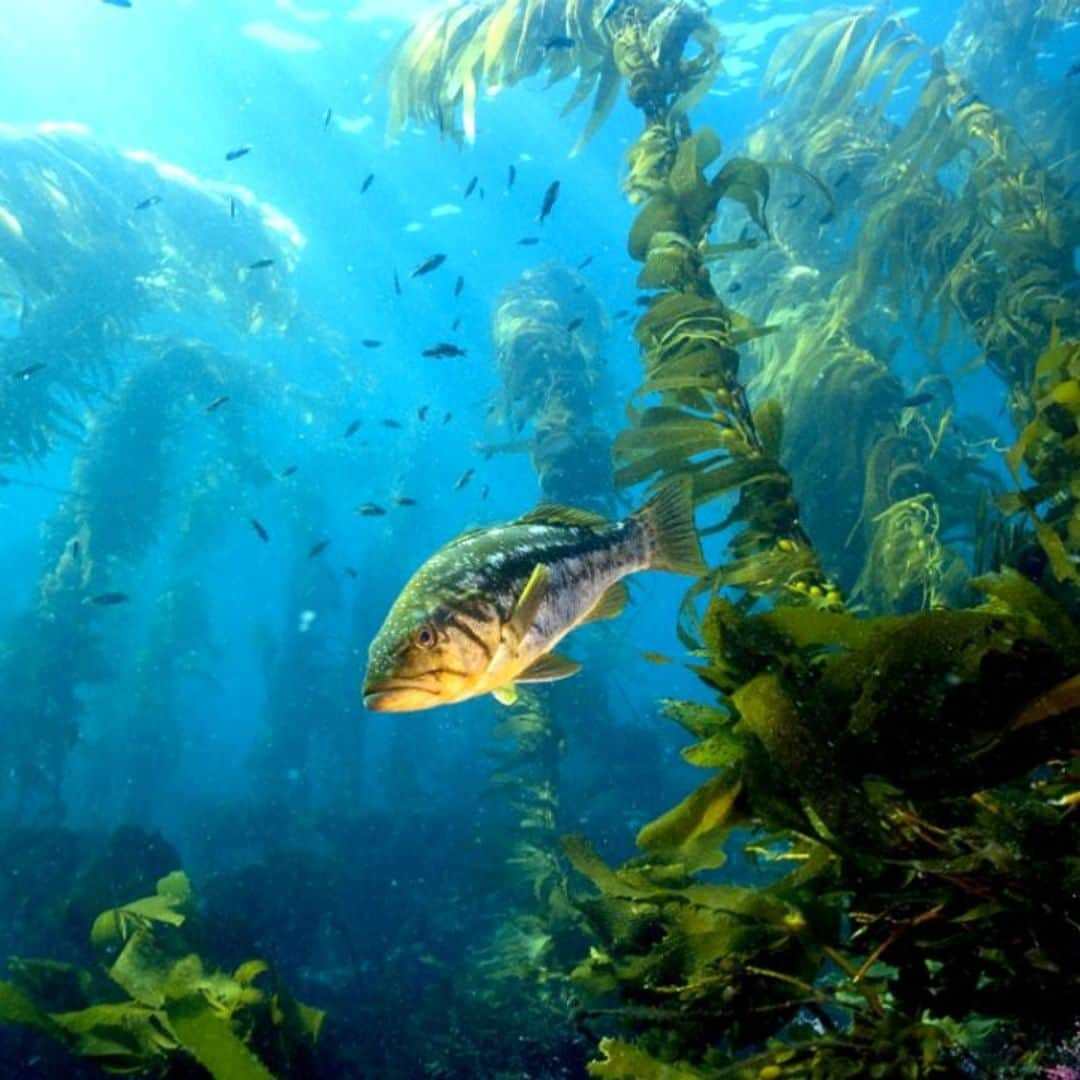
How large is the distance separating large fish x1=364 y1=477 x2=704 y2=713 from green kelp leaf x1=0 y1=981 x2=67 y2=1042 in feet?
10.1

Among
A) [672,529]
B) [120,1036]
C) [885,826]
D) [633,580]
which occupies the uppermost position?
[633,580]

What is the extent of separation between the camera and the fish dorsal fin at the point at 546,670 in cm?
213

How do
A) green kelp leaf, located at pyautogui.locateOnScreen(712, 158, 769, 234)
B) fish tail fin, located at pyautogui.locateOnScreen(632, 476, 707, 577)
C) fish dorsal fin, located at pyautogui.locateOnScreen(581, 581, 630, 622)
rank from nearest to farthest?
1. fish dorsal fin, located at pyautogui.locateOnScreen(581, 581, 630, 622)
2. fish tail fin, located at pyautogui.locateOnScreen(632, 476, 707, 577)
3. green kelp leaf, located at pyautogui.locateOnScreen(712, 158, 769, 234)

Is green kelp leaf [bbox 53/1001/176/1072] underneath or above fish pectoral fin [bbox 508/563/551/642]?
underneath

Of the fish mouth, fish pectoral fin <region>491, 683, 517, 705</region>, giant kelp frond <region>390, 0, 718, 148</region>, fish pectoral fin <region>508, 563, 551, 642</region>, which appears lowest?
the fish mouth

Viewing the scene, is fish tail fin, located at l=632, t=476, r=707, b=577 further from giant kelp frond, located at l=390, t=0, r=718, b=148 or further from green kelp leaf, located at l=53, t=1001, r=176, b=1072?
green kelp leaf, located at l=53, t=1001, r=176, b=1072

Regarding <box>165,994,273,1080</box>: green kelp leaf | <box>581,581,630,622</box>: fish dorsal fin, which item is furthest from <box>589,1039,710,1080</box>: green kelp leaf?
<box>165,994,273,1080</box>: green kelp leaf

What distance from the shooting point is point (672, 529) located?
2.56 meters

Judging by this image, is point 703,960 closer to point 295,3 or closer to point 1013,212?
point 1013,212

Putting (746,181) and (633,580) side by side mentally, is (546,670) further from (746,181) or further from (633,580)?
(633,580)

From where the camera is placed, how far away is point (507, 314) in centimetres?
1510

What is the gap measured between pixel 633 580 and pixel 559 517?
7977 millimetres

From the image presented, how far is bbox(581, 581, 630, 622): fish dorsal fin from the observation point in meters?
2.44

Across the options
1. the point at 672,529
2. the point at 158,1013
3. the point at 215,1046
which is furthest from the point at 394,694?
the point at 158,1013
